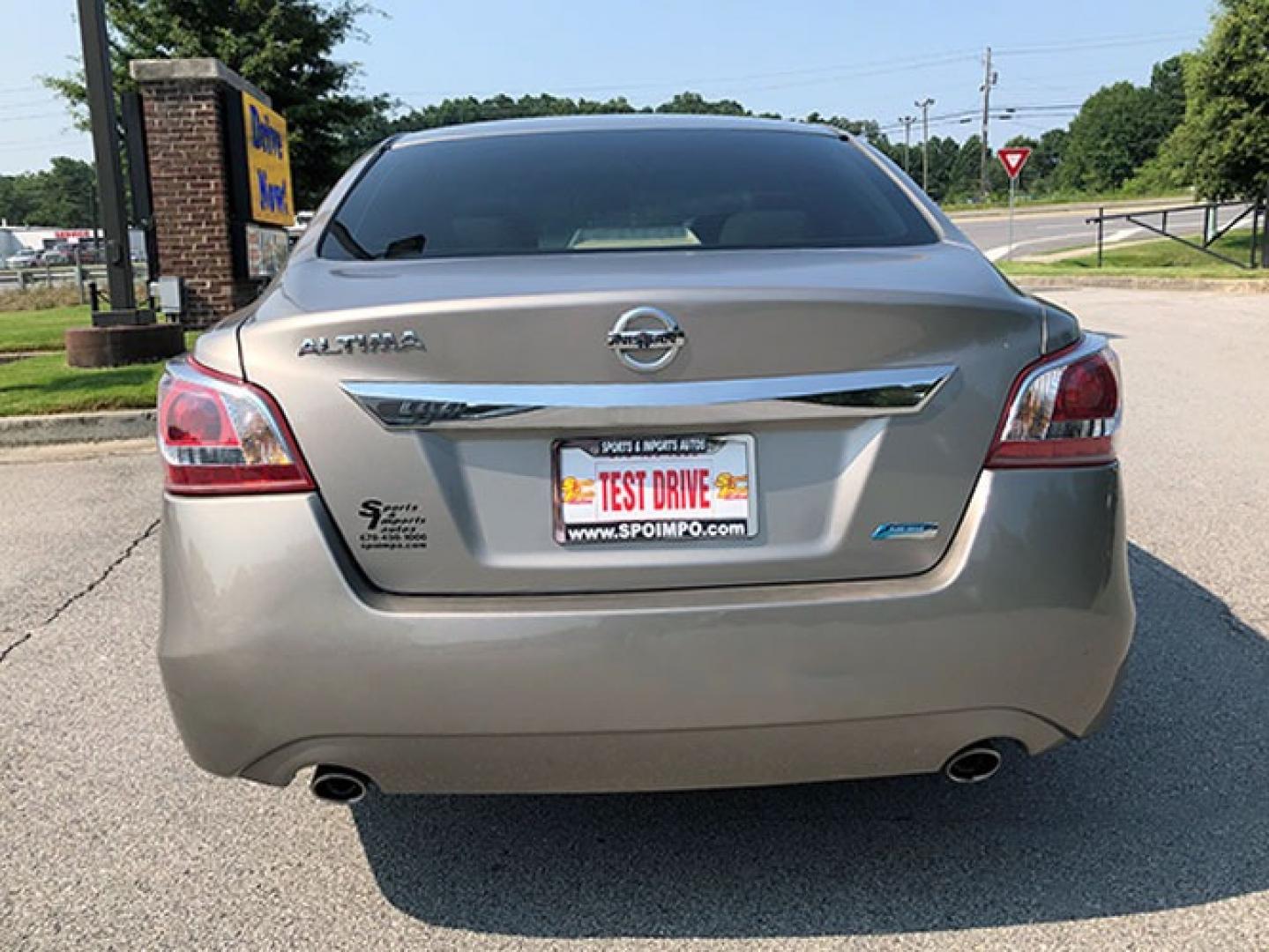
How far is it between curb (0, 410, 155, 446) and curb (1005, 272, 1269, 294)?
13.6 meters

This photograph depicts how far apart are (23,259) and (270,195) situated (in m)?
80.3

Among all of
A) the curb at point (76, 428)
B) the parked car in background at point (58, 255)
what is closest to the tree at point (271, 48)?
the curb at point (76, 428)

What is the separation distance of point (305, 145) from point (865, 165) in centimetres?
2693

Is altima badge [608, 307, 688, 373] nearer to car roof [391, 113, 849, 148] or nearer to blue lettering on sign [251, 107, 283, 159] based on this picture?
car roof [391, 113, 849, 148]

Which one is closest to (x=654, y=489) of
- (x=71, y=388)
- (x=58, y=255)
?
(x=71, y=388)

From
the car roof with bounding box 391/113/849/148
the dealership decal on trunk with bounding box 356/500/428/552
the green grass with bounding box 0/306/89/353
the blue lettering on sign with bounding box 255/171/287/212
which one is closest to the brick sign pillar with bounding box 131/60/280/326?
the blue lettering on sign with bounding box 255/171/287/212

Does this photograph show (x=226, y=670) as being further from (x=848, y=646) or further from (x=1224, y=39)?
(x=1224, y=39)

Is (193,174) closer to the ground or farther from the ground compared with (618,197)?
farther from the ground

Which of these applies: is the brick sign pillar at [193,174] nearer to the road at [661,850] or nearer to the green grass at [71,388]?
the green grass at [71,388]

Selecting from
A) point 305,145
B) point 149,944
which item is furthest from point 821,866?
point 305,145

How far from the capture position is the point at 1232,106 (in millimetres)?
23328

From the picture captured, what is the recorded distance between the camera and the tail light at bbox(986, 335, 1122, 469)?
7.57ft

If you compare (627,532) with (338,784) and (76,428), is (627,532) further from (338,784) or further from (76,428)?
(76,428)

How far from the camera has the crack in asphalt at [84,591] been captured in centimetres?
433
